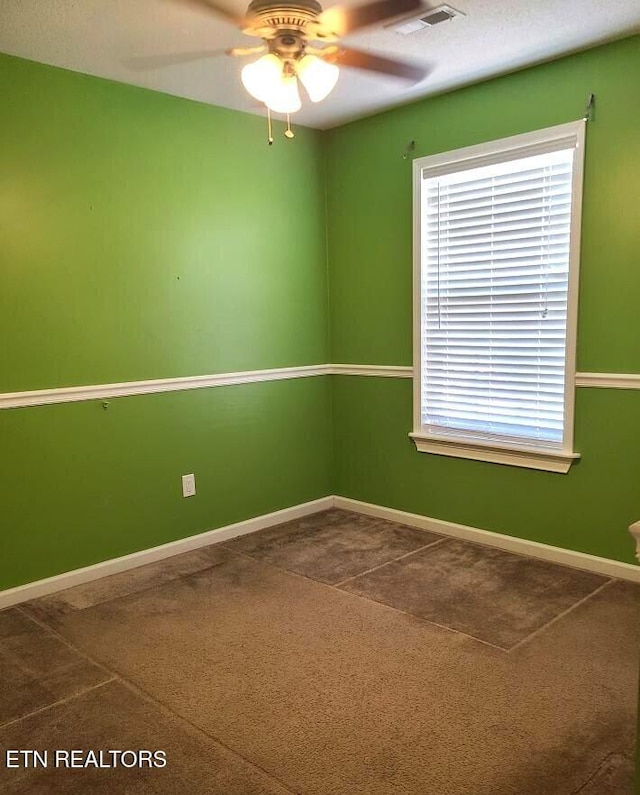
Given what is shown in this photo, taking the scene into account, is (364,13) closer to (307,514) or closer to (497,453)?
(497,453)

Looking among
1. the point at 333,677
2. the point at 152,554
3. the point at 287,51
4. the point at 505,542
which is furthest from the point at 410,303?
the point at 333,677

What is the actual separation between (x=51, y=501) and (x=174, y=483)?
26.5 inches

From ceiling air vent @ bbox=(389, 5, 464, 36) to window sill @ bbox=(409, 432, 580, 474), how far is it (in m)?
2.02

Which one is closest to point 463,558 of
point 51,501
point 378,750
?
point 378,750

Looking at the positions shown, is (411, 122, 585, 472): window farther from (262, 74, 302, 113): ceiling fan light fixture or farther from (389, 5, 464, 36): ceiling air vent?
(262, 74, 302, 113): ceiling fan light fixture

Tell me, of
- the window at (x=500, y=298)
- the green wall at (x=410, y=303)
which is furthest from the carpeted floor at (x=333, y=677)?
the window at (x=500, y=298)

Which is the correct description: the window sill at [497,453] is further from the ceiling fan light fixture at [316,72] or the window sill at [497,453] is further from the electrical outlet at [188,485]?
the ceiling fan light fixture at [316,72]

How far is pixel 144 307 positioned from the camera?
3.31 metres

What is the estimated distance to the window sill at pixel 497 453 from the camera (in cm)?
321

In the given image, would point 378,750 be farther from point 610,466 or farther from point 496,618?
point 610,466

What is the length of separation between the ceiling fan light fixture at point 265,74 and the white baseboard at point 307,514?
2.38 m

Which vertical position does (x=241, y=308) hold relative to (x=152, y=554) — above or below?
above

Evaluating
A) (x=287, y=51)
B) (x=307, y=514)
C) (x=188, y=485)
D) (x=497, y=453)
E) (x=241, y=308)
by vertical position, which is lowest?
(x=307, y=514)

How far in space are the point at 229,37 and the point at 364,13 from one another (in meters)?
0.57
